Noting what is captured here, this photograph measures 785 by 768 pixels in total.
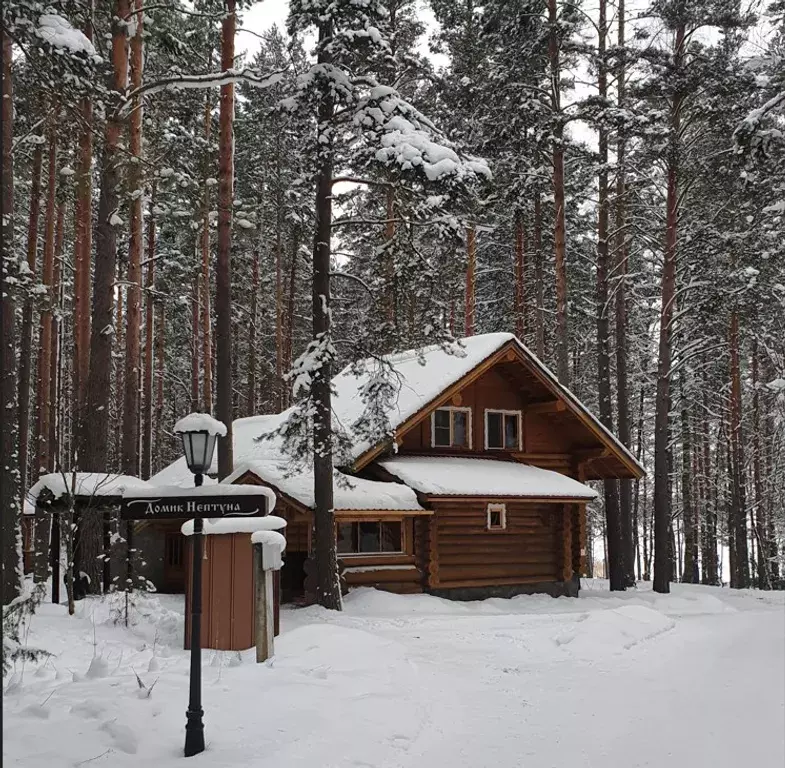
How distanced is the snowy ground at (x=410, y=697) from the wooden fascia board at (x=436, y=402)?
4466 millimetres

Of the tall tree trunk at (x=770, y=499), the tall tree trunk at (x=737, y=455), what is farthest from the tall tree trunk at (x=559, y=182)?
Answer: the tall tree trunk at (x=770, y=499)

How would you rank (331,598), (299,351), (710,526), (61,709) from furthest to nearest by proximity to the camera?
(299,351) < (710,526) < (331,598) < (61,709)

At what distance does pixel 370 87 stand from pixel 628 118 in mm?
7405

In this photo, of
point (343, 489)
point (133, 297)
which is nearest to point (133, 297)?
point (133, 297)

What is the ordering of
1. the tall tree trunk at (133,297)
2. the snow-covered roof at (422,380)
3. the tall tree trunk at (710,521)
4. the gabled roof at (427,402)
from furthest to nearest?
the tall tree trunk at (710,521) < the snow-covered roof at (422,380) < the gabled roof at (427,402) < the tall tree trunk at (133,297)

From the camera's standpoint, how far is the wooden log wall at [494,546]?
1977 centimetres

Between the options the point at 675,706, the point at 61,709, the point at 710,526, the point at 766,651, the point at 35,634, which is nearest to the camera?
the point at 61,709

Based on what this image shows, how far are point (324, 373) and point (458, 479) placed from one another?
5.59 meters

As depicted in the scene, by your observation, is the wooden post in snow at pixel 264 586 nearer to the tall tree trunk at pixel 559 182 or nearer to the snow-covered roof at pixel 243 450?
the snow-covered roof at pixel 243 450

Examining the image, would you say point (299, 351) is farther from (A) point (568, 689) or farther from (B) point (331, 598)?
(A) point (568, 689)

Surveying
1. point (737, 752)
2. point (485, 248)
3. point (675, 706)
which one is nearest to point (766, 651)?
point (675, 706)

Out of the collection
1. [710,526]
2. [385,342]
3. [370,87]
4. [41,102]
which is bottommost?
[710,526]

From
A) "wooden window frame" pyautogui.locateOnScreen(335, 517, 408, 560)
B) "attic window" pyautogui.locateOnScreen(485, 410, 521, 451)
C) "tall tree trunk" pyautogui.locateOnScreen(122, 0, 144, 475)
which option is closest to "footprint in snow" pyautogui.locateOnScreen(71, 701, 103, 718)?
"tall tree trunk" pyautogui.locateOnScreen(122, 0, 144, 475)

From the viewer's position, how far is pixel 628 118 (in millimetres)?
19344
